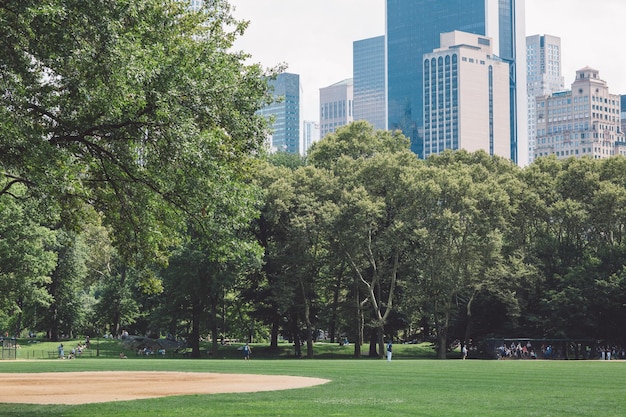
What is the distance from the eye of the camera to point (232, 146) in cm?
2642

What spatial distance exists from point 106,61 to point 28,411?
9426 millimetres

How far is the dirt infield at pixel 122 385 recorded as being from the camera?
27.3 m

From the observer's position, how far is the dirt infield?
27.3 metres

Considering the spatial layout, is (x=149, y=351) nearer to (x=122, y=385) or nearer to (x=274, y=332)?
(x=274, y=332)

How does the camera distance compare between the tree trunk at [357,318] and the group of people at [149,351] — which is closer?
the tree trunk at [357,318]

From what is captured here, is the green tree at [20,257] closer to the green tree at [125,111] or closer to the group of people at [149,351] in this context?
the group of people at [149,351]

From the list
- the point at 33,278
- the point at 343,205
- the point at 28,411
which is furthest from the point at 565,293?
the point at 28,411

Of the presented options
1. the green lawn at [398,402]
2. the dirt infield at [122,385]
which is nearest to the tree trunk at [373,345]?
the dirt infield at [122,385]

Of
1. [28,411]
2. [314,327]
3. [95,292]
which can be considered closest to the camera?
[28,411]

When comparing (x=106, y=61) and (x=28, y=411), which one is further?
(x=28, y=411)

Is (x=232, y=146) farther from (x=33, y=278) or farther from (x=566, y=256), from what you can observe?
(x=566, y=256)

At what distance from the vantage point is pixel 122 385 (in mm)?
33062

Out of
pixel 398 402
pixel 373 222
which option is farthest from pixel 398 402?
pixel 373 222

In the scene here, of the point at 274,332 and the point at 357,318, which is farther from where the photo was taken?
the point at 274,332
